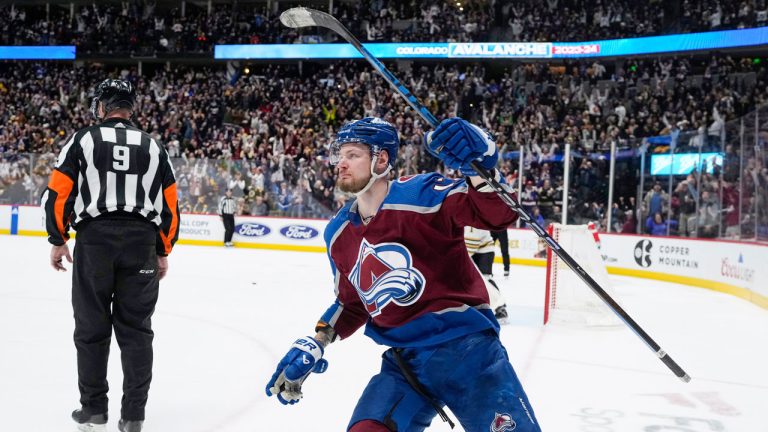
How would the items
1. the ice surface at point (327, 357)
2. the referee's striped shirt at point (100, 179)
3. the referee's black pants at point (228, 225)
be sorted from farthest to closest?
the referee's black pants at point (228, 225)
the ice surface at point (327, 357)
the referee's striped shirt at point (100, 179)

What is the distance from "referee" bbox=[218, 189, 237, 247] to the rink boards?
0.35 metres

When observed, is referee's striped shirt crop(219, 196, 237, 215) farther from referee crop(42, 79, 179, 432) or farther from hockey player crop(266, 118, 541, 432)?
hockey player crop(266, 118, 541, 432)

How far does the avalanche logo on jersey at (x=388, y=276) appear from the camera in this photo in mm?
2119

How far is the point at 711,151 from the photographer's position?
410 inches

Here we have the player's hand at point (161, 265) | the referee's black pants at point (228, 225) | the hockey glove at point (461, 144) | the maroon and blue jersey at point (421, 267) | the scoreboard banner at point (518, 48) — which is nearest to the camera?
the hockey glove at point (461, 144)

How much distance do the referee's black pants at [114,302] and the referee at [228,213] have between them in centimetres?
1183

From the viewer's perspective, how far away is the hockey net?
263 inches

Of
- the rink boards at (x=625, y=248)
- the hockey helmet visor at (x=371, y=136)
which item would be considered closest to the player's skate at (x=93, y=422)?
the hockey helmet visor at (x=371, y=136)

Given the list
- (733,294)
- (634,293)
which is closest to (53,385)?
(634,293)

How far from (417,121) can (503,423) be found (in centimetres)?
1769

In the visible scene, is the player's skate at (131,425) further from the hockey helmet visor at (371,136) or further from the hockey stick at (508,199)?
the hockey stick at (508,199)

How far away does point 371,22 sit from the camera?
82.8 feet

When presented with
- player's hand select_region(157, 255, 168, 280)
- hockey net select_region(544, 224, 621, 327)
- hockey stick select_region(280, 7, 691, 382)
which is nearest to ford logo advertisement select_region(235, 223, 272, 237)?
hockey net select_region(544, 224, 621, 327)

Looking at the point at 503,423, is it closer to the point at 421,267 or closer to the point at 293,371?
the point at 421,267
